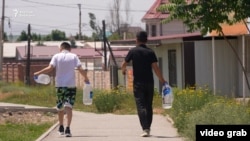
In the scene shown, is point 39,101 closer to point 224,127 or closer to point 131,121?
point 131,121

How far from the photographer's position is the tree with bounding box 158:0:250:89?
39.2ft

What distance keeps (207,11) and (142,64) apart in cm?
203

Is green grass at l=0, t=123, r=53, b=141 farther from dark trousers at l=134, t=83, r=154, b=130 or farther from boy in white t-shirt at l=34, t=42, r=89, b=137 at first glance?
dark trousers at l=134, t=83, r=154, b=130

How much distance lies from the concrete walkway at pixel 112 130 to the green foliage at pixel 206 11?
2.13m

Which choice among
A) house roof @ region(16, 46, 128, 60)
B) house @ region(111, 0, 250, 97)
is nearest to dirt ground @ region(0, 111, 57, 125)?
house @ region(111, 0, 250, 97)

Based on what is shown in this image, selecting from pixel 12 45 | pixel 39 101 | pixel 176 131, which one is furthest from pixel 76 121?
pixel 12 45

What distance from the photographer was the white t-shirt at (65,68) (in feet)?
45.9


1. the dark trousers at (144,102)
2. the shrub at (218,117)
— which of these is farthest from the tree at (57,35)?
the shrub at (218,117)

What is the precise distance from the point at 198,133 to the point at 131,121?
8.91 metres

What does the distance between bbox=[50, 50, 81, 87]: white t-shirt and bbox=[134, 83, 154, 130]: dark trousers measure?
133 cm

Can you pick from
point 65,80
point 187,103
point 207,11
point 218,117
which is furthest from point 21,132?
point 218,117

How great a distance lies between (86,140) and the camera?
521 inches

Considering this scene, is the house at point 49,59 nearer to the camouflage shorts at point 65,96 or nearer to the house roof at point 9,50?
the house roof at point 9,50

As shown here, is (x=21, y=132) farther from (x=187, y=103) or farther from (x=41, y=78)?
(x=187, y=103)
